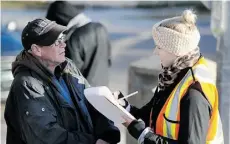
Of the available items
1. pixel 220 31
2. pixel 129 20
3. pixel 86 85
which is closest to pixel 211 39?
Answer: pixel 129 20

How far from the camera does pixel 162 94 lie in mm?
3047

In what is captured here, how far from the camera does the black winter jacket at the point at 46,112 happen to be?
311cm

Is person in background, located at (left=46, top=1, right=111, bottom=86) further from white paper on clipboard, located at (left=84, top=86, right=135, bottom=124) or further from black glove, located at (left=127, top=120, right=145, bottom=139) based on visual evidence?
black glove, located at (left=127, top=120, right=145, bottom=139)

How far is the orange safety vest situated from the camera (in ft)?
9.37

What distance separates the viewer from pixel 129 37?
18344 millimetres

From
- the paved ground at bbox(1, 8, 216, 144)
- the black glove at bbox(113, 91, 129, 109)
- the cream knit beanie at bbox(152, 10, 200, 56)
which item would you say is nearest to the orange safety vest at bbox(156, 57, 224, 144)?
the cream knit beanie at bbox(152, 10, 200, 56)

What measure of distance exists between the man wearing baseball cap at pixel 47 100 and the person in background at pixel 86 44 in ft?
5.76

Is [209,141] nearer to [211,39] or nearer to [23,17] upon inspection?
[211,39]

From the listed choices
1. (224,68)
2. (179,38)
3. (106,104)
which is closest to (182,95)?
(179,38)

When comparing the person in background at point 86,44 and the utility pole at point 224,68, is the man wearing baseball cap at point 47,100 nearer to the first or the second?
the utility pole at point 224,68

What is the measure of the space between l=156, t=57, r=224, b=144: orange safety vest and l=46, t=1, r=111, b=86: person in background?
2.23 m

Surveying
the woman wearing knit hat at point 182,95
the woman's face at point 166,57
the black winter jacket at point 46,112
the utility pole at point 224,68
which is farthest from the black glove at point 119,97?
the utility pole at point 224,68

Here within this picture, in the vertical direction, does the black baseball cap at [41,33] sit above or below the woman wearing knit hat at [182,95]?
above

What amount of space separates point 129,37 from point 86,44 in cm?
1324
